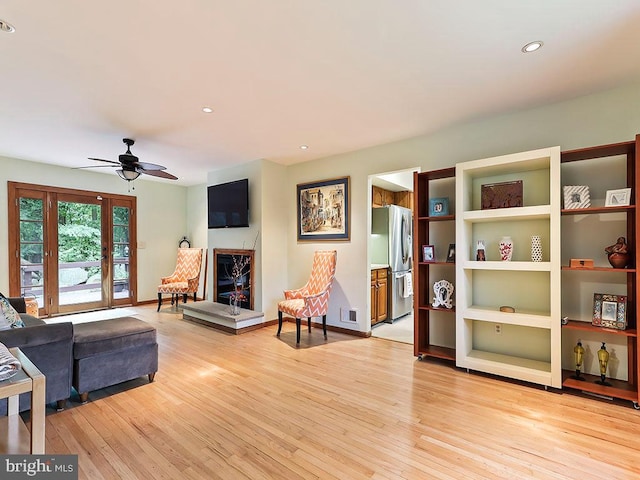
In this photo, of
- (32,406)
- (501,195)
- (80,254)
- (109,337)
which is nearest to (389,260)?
(501,195)

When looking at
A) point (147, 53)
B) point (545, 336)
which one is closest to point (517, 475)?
point (545, 336)

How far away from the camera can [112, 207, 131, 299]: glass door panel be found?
6.03 m

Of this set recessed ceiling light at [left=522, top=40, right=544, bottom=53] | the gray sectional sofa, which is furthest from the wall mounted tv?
recessed ceiling light at [left=522, top=40, right=544, bottom=53]

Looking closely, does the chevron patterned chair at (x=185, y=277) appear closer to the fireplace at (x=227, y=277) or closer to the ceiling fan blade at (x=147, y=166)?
the fireplace at (x=227, y=277)

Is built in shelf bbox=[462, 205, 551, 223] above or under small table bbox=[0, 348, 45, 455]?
above

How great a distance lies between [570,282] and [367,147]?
2.71 m

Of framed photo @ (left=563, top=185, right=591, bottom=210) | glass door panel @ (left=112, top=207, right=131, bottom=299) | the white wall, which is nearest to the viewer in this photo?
framed photo @ (left=563, top=185, right=591, bottom=210)

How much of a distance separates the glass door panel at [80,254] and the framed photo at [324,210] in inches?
153

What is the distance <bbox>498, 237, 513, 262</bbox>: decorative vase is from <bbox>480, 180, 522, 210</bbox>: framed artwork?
344 millimetres

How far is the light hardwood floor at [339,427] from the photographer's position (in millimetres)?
1747

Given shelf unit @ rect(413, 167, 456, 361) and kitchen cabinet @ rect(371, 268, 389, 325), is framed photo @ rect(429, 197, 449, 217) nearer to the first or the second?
shelf unit @ rect(413, 167, 456, 361)

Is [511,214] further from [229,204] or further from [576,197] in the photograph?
[229,204]

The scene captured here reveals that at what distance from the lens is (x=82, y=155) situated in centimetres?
457

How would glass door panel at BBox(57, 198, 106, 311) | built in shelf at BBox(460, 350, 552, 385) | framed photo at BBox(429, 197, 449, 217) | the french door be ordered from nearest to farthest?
built in shelf at BBox(460, 350, 552, 385) < framed photo at BBox(429, 197, 449, 217) < the french door < glass door panel at BBox(57, 198, 106, 311)
